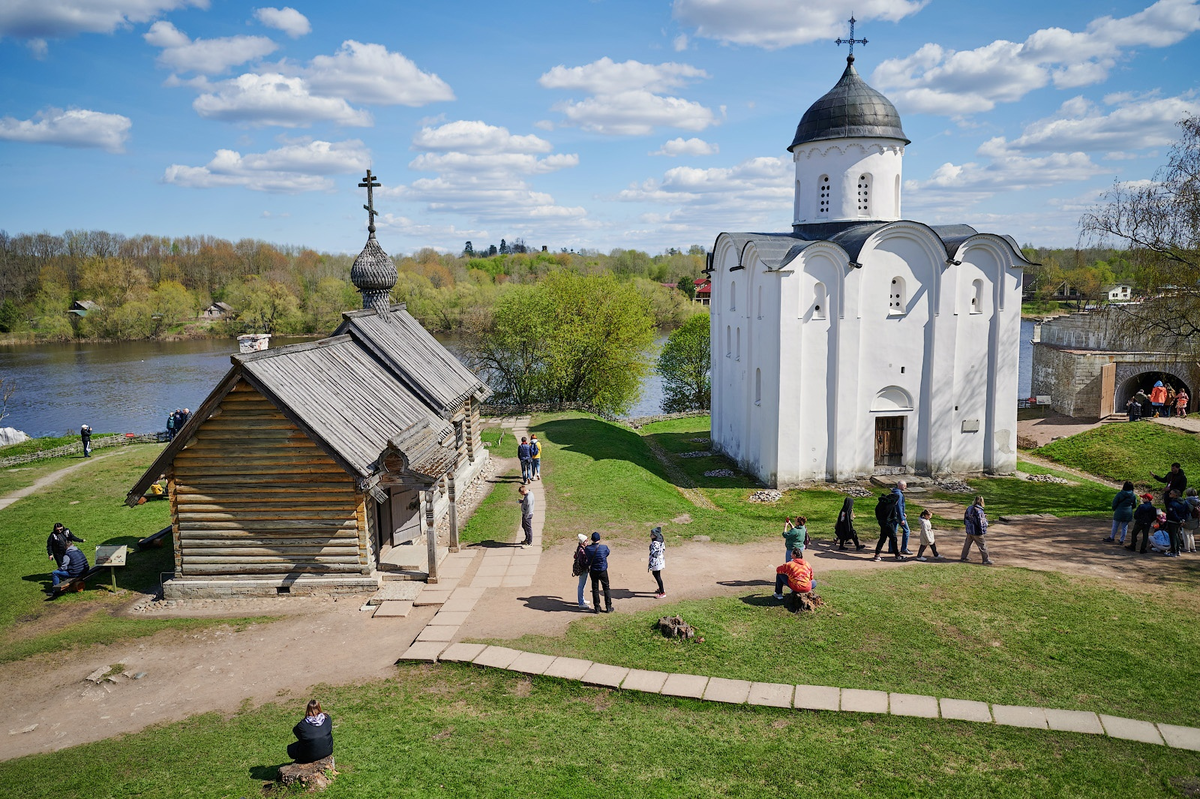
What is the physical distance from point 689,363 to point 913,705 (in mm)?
34766

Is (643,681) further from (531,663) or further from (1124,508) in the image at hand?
(1124,508)

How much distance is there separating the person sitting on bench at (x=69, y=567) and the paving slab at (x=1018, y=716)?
1591 cm

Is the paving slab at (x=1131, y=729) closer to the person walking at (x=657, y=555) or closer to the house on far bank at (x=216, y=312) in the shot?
the person walking at (x=657, y=555)

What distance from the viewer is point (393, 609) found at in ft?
42.5

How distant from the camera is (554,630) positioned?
1195 cm

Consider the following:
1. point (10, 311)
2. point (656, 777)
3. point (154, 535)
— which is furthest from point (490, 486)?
point (10, 311)

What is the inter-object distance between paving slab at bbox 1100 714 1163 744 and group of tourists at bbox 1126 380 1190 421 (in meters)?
23.4

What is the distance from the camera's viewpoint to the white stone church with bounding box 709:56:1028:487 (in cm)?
2292

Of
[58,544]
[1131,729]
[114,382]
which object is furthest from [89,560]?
[114,382]

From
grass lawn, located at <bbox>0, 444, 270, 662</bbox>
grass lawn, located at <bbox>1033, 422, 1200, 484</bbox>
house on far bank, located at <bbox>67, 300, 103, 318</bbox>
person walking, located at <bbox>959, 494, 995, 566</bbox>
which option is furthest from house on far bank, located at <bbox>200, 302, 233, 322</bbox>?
person walking, located at <bbox>959, 494, 995, 566</bbox>

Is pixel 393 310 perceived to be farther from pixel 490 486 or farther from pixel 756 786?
pixel 756 786

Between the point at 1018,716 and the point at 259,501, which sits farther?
the point at 259,501

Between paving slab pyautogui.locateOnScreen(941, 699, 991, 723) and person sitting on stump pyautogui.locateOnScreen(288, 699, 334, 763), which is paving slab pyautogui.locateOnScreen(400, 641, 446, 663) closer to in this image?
person sitting on stump pyautogui.locateOnScreen(288, 699, 334, 763)

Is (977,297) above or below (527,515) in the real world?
above
